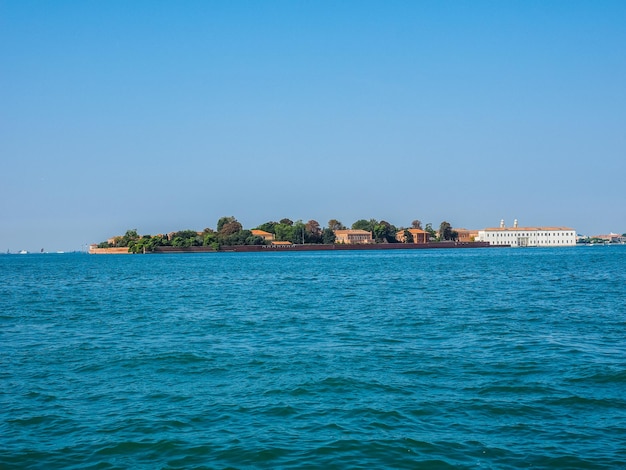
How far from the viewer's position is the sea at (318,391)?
362 inches

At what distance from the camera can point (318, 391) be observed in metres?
12.5

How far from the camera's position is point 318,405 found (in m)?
11.6

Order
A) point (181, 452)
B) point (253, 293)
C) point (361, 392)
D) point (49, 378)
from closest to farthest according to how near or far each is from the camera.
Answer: point (181, 452), point (361, 392), point (49, 378), point (253, 293)

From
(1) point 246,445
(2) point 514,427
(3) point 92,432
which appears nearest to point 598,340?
(2) point 514,427

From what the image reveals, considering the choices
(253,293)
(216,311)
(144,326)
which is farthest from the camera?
(253,293)

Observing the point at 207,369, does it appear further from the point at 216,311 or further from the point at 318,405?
the point at 216,311

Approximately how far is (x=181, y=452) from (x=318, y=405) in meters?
3.14

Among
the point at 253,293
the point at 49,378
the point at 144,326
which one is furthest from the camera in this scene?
the point at 253,293

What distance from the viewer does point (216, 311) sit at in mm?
27672

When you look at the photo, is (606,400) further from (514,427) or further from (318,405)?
(318,405)

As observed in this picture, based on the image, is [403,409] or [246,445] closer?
[246,445]

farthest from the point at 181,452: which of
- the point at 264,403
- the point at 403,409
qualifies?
the point at 403,409

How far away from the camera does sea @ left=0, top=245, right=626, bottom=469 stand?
30.2 feet

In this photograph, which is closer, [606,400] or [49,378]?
[606,400]
